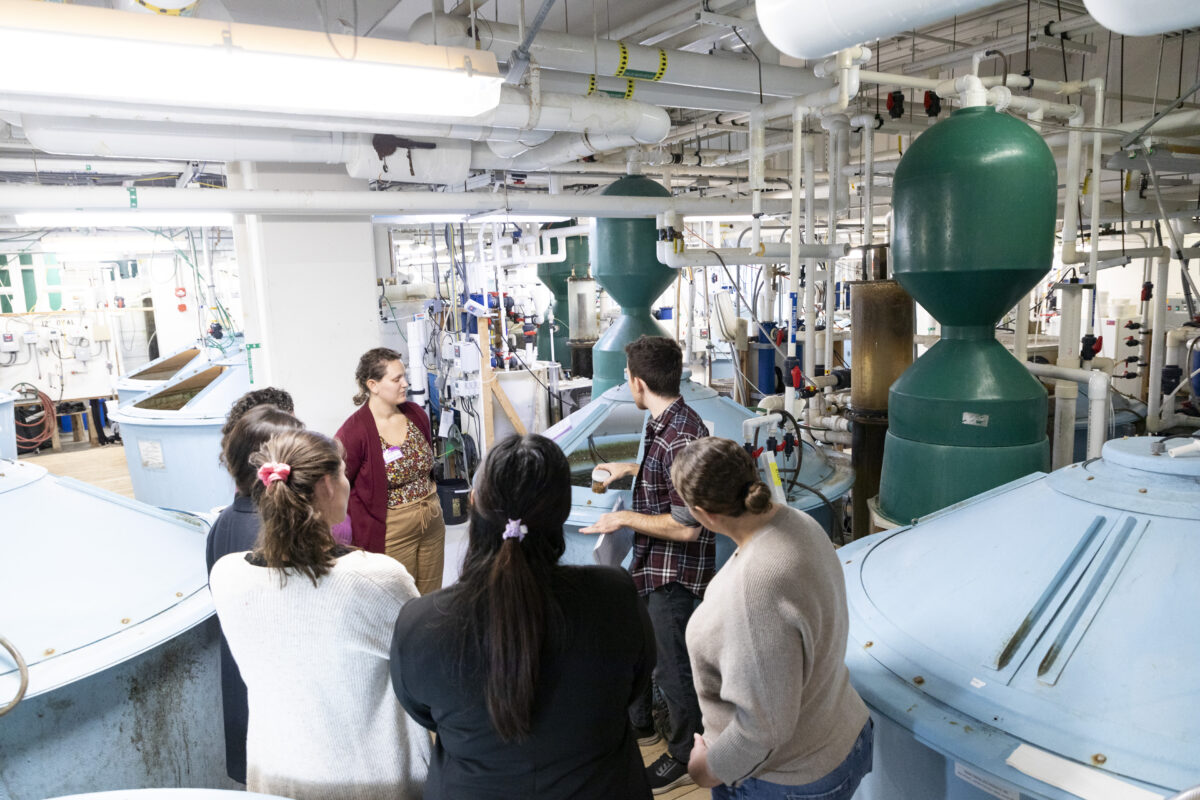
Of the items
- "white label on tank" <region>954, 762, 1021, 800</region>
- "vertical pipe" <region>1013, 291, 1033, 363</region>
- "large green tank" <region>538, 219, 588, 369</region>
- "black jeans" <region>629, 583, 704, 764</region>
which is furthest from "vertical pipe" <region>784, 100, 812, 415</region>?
"large green tank" <region>538, 219, 588, 369</region>

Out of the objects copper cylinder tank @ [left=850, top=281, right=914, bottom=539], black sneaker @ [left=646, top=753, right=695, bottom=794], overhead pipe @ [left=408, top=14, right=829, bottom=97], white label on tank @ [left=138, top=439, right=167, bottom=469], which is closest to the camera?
black sneaker @ [left=646, top=753, right=695, bottom=794]

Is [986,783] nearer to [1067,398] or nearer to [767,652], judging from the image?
[767,652]

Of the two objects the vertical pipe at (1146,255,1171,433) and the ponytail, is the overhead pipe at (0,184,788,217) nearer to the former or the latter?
the vertical pipe at (1146,255,1171,433)

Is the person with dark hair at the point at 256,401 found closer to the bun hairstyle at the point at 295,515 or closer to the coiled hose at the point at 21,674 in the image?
the coiled hose at the point at 21,674

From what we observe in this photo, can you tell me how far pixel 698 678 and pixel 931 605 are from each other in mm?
725

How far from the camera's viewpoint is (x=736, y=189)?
799cm

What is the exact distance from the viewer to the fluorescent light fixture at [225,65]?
6.16ft

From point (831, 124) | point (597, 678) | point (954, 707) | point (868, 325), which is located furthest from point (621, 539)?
point (831, 124)

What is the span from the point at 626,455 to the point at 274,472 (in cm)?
315

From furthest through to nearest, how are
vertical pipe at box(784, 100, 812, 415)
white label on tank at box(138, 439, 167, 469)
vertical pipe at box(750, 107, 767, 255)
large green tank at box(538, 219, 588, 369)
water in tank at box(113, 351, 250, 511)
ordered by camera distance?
1. large green tank at box(538, 219, 588, 369)
2. white label on tank at box(138, 439, 167, 469)
3. water in tank at box(113, 351, 250, 511)
4. vertical pipe at box(750, 107, 767, 255)
5. vertical pipe at box(784, 100, 812, 415)

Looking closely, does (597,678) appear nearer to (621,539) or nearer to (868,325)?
(621,539)

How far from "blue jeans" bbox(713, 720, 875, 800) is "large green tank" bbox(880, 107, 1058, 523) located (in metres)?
1.79

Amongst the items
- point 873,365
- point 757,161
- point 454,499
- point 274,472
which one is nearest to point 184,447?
point 454,499

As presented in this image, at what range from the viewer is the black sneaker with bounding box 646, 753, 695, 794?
2590 mm
